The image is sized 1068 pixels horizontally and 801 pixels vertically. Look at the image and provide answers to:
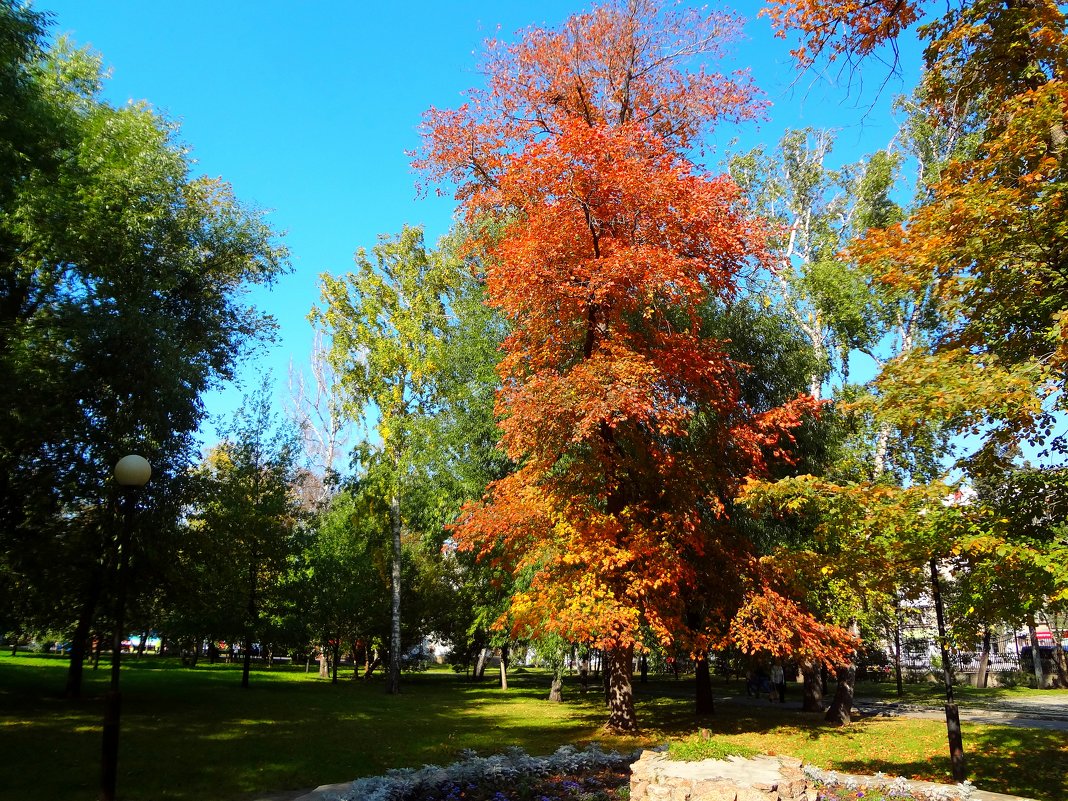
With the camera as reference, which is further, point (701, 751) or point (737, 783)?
point (701, 751)

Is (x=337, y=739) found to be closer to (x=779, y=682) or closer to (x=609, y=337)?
(x=609, y=337)

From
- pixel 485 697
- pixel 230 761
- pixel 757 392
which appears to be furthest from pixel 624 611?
pixel 485 697

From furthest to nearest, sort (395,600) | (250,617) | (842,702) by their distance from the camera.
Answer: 1. (395,600)
2. (250,617)
3. (842,702)

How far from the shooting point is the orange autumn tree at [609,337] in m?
11.7

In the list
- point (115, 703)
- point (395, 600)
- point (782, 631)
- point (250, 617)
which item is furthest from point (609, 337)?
point (250, 617)

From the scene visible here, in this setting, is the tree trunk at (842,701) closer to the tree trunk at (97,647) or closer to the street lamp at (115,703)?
the street lamp at (115,703)

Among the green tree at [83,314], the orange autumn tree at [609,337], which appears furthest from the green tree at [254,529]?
the orange autumn tree at [609,337]

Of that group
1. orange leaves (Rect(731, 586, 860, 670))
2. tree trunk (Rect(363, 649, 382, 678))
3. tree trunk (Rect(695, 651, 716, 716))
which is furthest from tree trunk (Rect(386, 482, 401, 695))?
orange leaves (Rect(731, 586, 860, 670))

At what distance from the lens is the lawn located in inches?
370

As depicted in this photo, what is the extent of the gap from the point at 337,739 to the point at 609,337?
9943 mm

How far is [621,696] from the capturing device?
13.9 metres

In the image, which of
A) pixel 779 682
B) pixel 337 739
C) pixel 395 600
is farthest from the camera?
pixel 395 600

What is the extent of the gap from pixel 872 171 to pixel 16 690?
29.5 meters

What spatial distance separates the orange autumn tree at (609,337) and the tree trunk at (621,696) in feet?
0.13
